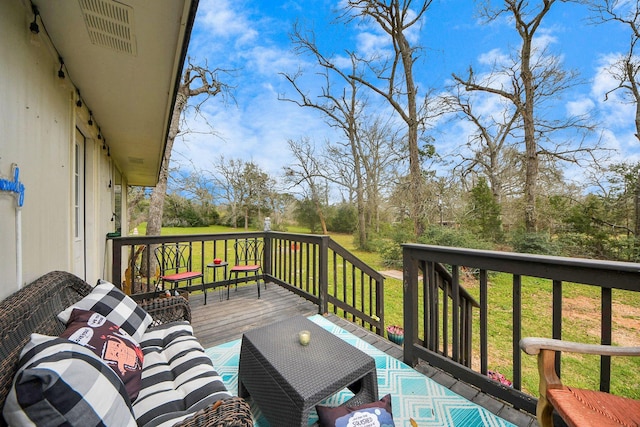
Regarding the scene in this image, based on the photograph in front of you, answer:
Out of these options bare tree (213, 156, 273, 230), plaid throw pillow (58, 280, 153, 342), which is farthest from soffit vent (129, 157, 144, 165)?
bare tree (213, 156, 273, 230)

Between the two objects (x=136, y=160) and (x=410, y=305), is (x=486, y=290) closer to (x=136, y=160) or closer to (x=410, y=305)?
(x=410, y=305)

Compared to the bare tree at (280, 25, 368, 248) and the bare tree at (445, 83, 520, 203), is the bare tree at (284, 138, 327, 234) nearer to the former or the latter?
the bare tree at (280, 25, 368, 248)

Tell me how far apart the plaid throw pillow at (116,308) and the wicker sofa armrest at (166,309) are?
0.28 meters

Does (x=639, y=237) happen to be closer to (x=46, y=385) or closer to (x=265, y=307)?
(x=265, y=307)

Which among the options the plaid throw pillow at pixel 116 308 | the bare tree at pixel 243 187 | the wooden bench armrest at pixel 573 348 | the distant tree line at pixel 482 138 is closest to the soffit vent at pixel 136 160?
the distant tree line at pixel 482 138

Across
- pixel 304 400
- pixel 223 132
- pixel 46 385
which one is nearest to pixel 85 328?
pixel 46 385

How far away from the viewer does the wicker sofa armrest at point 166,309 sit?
7.44 feet

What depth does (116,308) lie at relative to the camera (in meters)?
1.76

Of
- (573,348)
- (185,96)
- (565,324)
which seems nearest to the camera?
(573,348)

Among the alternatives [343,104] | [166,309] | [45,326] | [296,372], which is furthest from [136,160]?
[343,104]

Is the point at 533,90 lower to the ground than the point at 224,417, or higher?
higher

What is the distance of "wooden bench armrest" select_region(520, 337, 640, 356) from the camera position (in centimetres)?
123

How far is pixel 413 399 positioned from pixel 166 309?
6.94 feet

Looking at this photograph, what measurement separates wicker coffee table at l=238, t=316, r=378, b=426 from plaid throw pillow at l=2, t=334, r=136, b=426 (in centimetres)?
69
